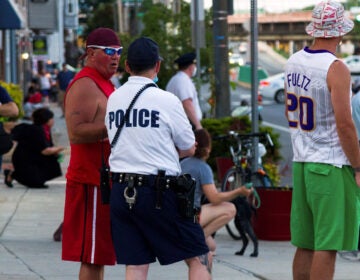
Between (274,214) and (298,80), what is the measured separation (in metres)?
4.64

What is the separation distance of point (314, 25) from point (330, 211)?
1117 mm

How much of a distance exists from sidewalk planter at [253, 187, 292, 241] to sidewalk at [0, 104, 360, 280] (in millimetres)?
92

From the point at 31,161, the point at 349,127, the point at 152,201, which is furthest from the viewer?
the point at 31,161

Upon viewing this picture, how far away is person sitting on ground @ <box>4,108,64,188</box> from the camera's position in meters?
16.0

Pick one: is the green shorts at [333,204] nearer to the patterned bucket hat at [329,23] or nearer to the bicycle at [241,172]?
the patterned bucket hat at [329,23]

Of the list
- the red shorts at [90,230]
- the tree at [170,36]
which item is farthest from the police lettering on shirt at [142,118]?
the tree at [170,36]

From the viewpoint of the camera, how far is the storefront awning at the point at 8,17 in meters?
27.7

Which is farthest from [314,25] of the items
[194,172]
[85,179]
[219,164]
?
[219,164]

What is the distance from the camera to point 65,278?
9.18m

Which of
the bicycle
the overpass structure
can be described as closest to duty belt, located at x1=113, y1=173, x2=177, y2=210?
Answer: the bicycle

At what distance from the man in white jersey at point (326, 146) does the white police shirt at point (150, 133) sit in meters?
0.91

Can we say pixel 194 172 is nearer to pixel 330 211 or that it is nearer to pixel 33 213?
pixel 330 211

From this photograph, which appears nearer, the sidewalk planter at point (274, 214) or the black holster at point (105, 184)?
the black holster at point (105, 184)

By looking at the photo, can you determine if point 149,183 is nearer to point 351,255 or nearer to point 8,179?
point 351,255
